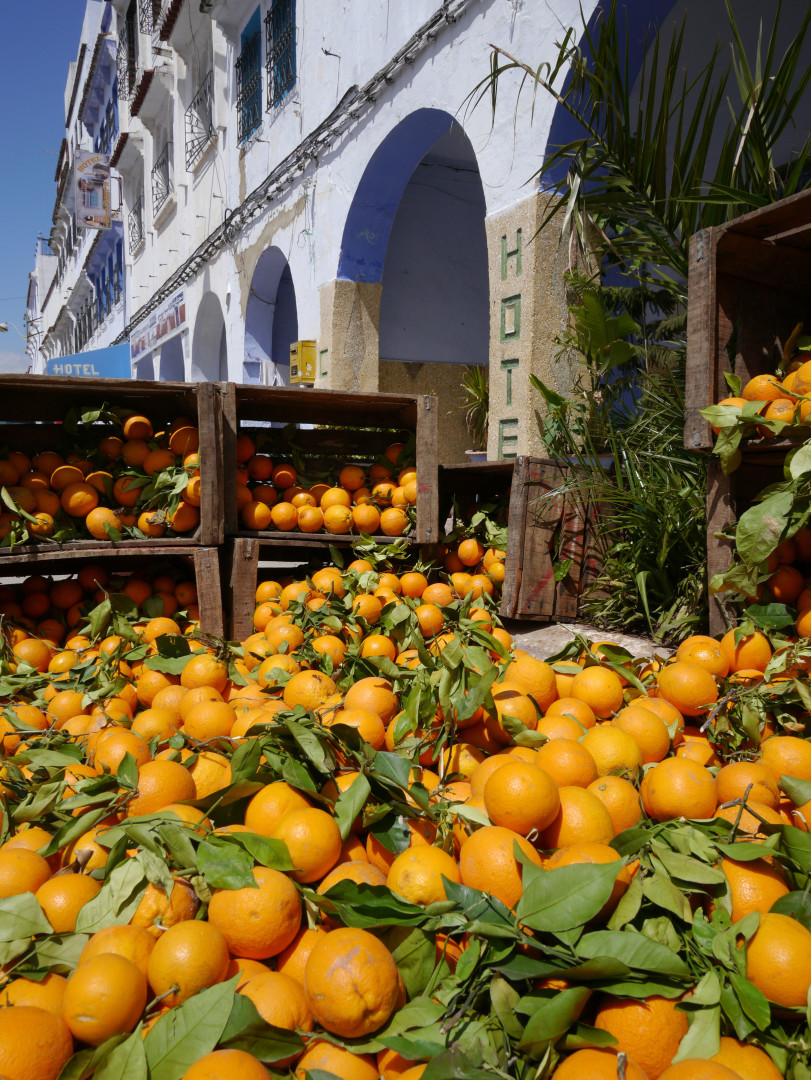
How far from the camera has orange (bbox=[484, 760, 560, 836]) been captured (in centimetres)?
112

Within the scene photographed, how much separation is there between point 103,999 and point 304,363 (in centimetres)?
679

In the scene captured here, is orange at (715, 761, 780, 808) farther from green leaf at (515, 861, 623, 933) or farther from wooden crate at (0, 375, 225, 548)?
wooden crate at (0, 375, 225, 548)

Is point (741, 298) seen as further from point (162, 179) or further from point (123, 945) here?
point (162, 179)

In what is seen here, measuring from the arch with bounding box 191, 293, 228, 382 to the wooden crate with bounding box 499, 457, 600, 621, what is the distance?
407 inches

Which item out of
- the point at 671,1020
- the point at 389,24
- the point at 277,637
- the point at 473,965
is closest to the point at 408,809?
the point at 473,965

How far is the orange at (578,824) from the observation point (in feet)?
3.81

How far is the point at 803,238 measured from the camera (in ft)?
6.55

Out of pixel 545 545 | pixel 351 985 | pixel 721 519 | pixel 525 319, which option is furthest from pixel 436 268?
pixel 351 985

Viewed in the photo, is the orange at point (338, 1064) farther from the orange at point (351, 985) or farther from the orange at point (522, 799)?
the orange at point (522, 799)

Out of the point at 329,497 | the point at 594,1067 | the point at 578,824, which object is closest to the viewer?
the point at 594,1067

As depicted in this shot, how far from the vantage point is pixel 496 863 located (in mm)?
1056

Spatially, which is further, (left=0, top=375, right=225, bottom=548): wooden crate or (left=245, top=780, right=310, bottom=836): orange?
(left=0, top=375, right=225, bottom=548): wooden crate

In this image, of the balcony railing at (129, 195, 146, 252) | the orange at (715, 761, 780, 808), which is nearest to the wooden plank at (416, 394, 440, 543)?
the orange at (715, 761, 780, 808)

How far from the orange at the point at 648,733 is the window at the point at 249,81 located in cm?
955
